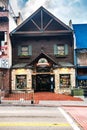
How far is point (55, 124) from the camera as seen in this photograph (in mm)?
15133

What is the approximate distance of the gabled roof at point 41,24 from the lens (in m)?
40.1

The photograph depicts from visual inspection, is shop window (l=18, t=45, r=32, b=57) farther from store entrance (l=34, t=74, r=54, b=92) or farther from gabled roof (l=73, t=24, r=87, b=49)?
gabled roof (l=73, t=24, r=87, b=49)

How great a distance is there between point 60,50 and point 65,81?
12.9 ft

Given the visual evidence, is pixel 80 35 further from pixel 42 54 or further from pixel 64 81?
pixel 64 81

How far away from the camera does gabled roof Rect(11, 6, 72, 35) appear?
40094mm

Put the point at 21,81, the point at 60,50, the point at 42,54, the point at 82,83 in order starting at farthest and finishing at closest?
the point at 60,50, the point at 82,83, the point at 21,81, the point at 42,54

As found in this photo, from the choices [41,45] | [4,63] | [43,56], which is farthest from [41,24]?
[4,63]

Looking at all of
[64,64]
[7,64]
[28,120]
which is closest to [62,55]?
[64,64]

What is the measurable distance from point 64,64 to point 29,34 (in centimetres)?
560

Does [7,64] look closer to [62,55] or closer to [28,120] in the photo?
[62,55]

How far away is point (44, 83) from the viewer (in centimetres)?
4041

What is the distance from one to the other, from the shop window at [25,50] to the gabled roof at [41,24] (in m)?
1.82

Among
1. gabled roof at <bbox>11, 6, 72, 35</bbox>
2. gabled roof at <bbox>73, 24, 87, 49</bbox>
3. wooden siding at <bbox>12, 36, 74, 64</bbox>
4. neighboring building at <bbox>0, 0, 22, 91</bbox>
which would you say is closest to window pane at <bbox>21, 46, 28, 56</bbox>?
wooden siding at <bbox>12, 36, 74, 64</bbox>

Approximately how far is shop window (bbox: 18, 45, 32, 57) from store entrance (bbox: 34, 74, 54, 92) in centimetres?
304
